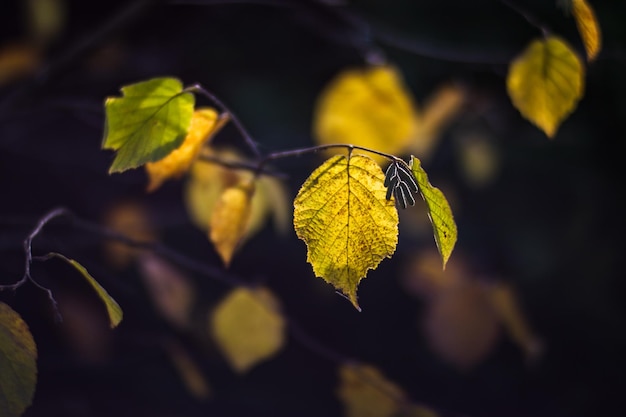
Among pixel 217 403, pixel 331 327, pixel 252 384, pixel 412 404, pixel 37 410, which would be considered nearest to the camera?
pixel 412 404

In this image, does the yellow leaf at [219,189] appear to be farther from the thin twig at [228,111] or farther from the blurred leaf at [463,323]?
the blurred leaf at [463,323]

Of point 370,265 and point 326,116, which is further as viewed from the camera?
point 326,116

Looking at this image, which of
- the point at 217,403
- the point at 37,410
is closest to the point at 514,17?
the point at 217,403

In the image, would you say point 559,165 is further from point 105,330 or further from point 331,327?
point 105,330

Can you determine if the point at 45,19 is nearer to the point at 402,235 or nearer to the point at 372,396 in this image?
the point at 402,235

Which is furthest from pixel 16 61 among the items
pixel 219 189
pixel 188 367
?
→ pixel 219 189


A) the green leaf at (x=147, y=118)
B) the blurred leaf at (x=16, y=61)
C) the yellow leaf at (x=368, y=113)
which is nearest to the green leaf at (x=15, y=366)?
the green leaf at (x=147, y=118)

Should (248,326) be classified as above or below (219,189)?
below
